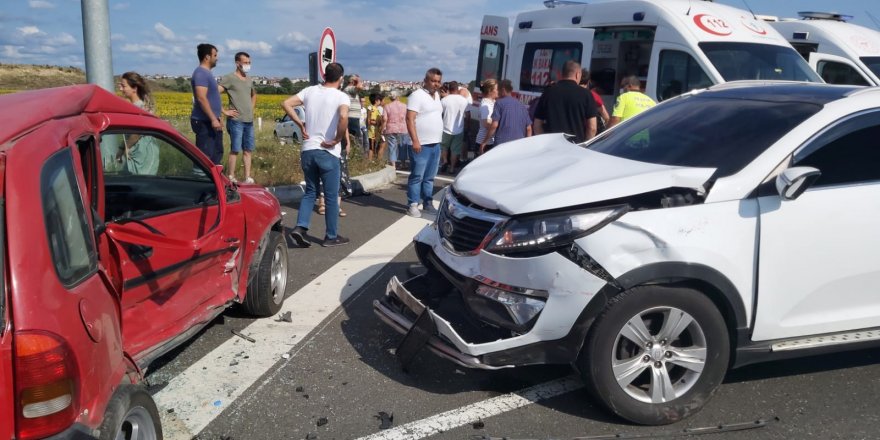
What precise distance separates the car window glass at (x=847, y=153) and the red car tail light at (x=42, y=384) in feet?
11.4

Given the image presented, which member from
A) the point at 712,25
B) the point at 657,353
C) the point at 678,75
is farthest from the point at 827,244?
the point at 712,25

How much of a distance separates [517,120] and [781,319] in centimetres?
579

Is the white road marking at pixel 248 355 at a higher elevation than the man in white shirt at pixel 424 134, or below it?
below

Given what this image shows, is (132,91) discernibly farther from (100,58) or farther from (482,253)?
(482,253)

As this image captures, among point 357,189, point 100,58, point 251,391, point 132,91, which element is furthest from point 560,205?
point 357,189

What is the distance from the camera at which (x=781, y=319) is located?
144 inches

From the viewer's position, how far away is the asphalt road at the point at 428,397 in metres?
3.56

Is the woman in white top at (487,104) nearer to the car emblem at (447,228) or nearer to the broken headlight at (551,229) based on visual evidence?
the car emblem at (447,228)

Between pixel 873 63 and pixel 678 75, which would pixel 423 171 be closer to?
pixel 678 75

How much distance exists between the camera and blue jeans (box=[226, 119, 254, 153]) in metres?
9.77

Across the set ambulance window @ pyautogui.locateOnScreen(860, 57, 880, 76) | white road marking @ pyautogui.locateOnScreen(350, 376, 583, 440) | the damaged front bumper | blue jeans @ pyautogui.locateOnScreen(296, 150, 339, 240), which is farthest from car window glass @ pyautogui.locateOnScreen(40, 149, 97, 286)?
ambulance window @ pyautogui.locateOnScreen(860, 57, 880, 76)

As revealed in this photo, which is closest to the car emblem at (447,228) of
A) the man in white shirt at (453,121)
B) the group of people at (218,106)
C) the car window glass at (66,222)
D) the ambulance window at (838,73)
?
the car window glass at (66,222)

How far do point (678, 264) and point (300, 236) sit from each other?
14.3ft

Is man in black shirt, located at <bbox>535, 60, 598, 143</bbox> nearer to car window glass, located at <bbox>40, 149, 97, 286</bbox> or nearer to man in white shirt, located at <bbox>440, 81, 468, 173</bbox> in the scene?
man in white shirt, located at <bbox>440, 81, 468, 173</bbox>
